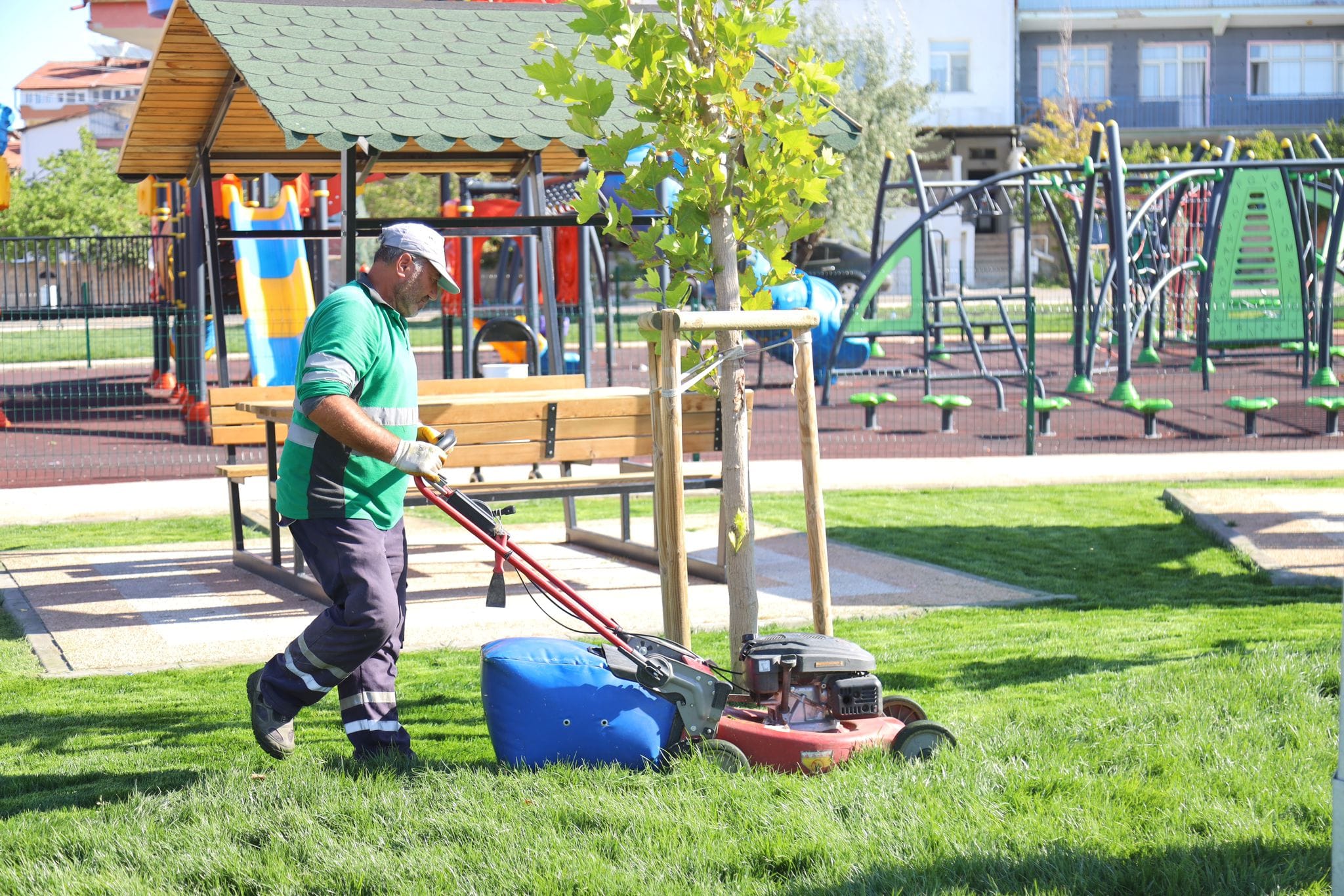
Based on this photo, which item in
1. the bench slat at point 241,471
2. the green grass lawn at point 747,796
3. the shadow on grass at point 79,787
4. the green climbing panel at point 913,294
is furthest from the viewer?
the green climbing panel at point 913,294

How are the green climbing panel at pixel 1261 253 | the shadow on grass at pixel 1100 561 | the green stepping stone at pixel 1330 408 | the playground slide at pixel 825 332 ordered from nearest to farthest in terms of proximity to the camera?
the shadow on grass at pixel 1100 561 → the green stepping stone at pixel 1330 408 → the green climbing panel at pixel 1261 253 → the playground slide at pixel 825 332

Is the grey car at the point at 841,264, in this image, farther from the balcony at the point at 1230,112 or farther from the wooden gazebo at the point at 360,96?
the wooden gazebo at the point at 360,96

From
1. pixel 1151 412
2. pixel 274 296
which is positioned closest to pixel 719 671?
pixel 1151 412

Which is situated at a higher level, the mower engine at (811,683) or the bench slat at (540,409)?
the bench slat at (540,409)

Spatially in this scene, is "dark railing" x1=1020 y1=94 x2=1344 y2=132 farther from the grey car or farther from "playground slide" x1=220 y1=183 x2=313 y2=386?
"playground slide" x1=220 y1=183 x2=313 y2=386

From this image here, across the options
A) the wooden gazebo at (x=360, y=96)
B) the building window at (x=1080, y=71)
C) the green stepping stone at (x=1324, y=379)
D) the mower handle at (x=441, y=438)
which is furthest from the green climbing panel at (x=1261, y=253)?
the building window at (x=1080, y=71)

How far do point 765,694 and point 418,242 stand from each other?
5.79 feet

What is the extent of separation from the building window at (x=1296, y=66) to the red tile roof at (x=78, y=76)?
190 ft

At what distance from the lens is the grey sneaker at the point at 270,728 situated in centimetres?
456

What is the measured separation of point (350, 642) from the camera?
4445 mm

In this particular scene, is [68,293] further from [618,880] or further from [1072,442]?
[618,880]

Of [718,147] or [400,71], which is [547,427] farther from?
[718,147]

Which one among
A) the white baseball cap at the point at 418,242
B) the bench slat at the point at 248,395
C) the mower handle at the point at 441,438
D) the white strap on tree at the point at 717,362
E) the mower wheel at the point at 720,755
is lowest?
the mower wheel at the point at 720,755

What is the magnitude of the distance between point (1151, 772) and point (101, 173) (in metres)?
45.6
